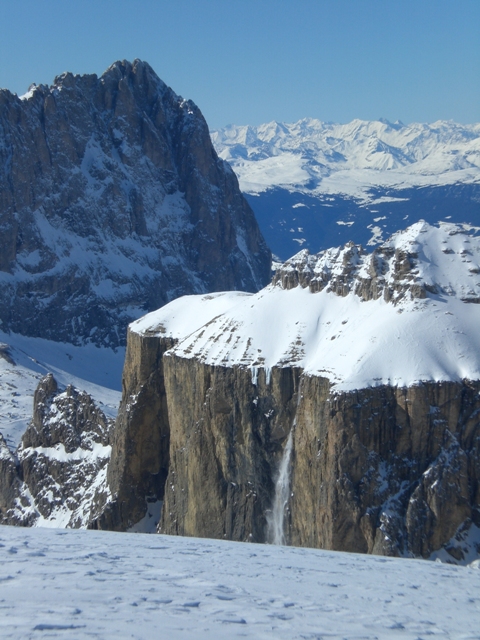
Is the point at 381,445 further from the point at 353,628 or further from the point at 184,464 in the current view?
the point at 353,628

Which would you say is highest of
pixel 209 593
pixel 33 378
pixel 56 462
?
pixel 33 378

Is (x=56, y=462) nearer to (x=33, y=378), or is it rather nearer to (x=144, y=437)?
(x=144, y=437)

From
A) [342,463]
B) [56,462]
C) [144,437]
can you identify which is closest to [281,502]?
[342,463]

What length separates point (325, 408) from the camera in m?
53.2

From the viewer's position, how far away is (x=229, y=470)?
61.8 m

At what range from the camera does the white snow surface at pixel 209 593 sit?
18000 millimetres

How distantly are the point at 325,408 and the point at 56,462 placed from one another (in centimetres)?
5080

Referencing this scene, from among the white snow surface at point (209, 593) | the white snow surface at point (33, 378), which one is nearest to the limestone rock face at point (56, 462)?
the white snow surface at point (33, 378)

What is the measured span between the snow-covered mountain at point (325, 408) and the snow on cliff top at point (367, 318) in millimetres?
132

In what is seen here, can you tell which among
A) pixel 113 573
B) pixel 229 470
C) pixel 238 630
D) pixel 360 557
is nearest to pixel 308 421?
pixel 229 470

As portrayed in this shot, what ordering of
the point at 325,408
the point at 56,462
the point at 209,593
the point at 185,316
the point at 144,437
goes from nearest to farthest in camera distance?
1. the point at 209,593
2. the point at 325,408
3. the point at 144,437
4. the point at 185,316
5. the point at 56,462

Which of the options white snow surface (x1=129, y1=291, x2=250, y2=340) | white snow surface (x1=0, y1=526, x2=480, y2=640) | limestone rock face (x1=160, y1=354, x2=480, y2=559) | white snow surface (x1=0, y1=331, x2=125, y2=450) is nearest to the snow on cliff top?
white snow surface (x1=129, y1=291, x2=250, y2=340)

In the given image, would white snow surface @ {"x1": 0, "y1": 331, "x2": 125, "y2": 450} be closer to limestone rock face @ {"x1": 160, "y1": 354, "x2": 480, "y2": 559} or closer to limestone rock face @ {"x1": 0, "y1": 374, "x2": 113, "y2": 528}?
limestone rock face @ {"x1": 0, "y1": 374, "x2": 113, "y2": 528}

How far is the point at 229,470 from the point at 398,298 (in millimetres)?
17324
